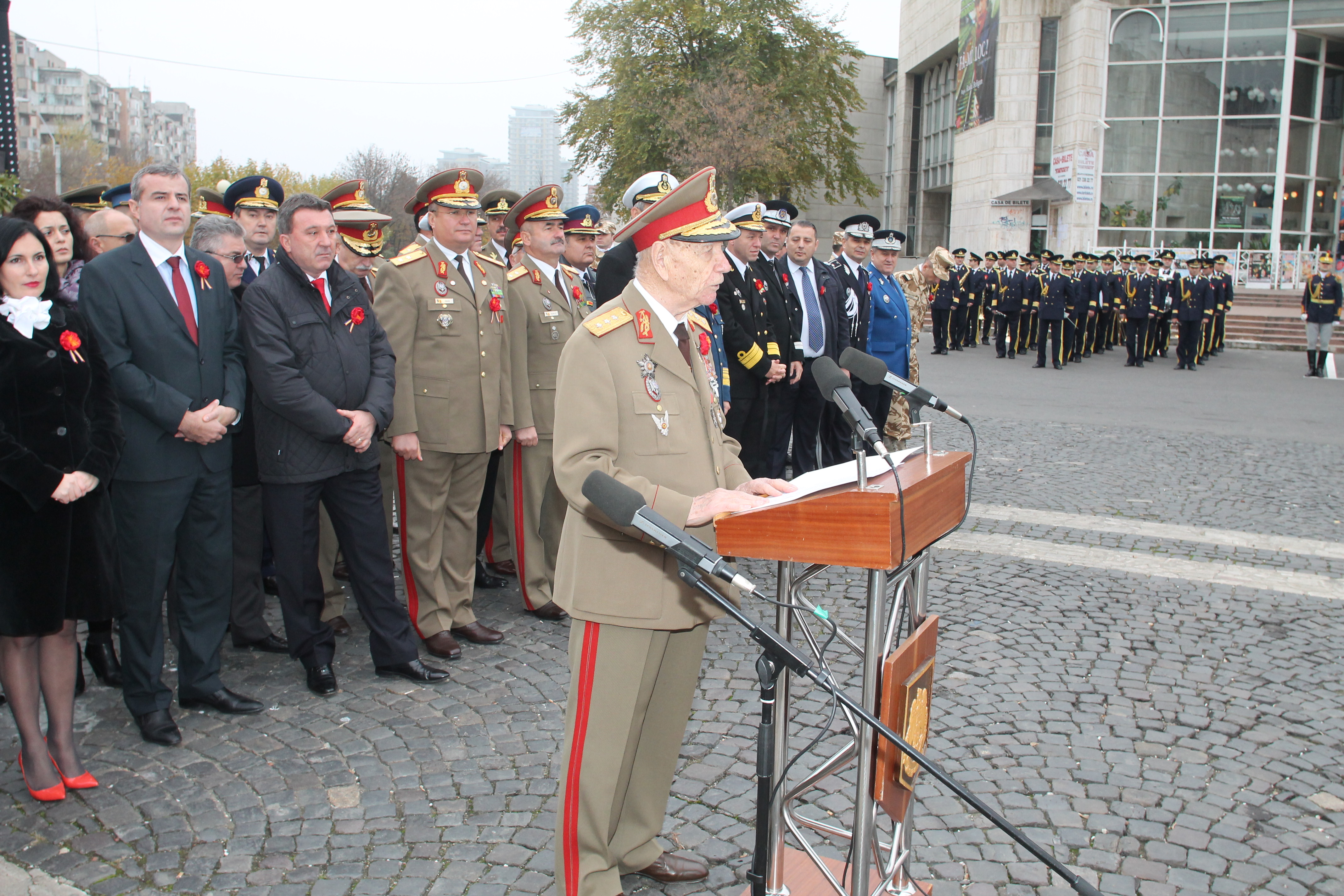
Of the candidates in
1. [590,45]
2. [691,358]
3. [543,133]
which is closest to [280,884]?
[691,358]

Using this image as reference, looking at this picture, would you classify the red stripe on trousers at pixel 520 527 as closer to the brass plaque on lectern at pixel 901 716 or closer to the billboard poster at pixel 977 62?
the brass plaque on lectern at pixel 901 716

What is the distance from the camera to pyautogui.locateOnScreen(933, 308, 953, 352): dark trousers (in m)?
21.2

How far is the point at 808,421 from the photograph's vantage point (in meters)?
7.63

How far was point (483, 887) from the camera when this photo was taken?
114 inches

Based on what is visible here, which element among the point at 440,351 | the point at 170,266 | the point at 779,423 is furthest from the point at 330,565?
the point at 779,423

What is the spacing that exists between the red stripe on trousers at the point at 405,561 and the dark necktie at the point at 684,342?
250 centimetres

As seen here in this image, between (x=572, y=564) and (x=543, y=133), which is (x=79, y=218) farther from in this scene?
(x=543, y=133)

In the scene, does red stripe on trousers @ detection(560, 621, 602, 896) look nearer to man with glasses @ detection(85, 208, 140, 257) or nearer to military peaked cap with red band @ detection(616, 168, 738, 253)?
military peaked cap with red band @ detection(616, 168, 738, 253)

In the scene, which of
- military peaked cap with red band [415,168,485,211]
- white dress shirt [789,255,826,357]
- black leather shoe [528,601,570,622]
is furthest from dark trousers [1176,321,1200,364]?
military peaked cap with red band [415,168,485,211]

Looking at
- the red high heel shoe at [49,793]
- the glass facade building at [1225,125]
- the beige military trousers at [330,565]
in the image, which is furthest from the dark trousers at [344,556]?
the glass facade building at [1225,125]

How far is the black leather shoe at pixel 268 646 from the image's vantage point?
480cm

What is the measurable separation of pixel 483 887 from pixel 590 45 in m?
39.7

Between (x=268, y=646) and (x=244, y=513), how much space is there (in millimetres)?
673

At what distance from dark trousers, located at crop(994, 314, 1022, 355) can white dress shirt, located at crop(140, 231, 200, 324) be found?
1892cm
